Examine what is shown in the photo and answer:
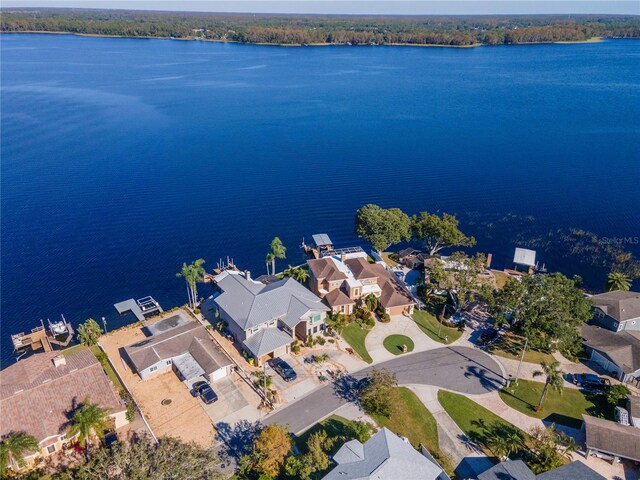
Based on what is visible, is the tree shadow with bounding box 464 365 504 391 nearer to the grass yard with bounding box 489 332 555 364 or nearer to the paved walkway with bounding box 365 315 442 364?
the grass yard with bounding box 489 332 555 364

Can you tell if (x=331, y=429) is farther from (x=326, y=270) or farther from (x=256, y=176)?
(x=256, y=176)

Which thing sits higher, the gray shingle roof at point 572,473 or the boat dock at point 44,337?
the gray shingle roof at point 572,473

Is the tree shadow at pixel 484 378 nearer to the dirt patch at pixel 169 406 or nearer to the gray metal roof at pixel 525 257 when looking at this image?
the gray metal roof at pixel 525 257

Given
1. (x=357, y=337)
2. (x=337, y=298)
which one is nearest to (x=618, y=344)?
(x=357, y=337)

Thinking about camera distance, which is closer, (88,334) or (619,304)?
(88,334)

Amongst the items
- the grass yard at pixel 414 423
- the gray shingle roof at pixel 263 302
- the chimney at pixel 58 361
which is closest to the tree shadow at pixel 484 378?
the grass yard at pixel 414 423

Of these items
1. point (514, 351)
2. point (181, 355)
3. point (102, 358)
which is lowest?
point (514, 351)
